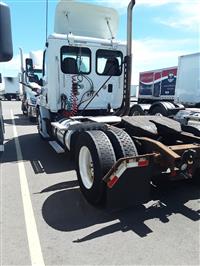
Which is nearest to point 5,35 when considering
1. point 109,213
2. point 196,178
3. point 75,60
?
point 109,213

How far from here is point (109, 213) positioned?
3.79m

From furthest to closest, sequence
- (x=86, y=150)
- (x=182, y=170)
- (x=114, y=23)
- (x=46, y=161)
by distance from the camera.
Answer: (x=114, y=23) < (x=46, y=161) < (x=86, y=150) < (x=182, y=170)

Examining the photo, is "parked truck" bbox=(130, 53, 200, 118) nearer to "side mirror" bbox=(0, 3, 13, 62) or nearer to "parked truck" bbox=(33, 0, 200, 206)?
"parked truck" bbox=(33, 0, 200, 206)

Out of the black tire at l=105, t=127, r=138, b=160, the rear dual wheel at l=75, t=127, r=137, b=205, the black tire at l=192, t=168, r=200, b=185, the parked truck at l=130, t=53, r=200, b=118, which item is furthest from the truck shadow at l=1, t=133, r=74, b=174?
the parked truck at l=130, t=53, r=200, b=118

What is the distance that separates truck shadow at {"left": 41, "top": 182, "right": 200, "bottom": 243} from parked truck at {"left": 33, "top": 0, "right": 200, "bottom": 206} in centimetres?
22

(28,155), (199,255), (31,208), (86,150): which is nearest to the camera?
(199,255)

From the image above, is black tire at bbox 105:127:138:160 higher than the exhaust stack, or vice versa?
the exhaust stack

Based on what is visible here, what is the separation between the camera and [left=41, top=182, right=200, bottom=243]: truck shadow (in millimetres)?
3450

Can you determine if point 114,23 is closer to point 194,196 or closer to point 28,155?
point 28,155

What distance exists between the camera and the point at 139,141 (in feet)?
13.6

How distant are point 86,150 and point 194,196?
6.24ft

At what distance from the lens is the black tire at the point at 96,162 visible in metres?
3.71

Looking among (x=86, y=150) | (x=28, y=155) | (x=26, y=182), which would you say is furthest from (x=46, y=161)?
(x=86, y=150)

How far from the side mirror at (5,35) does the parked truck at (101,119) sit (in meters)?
1.81
